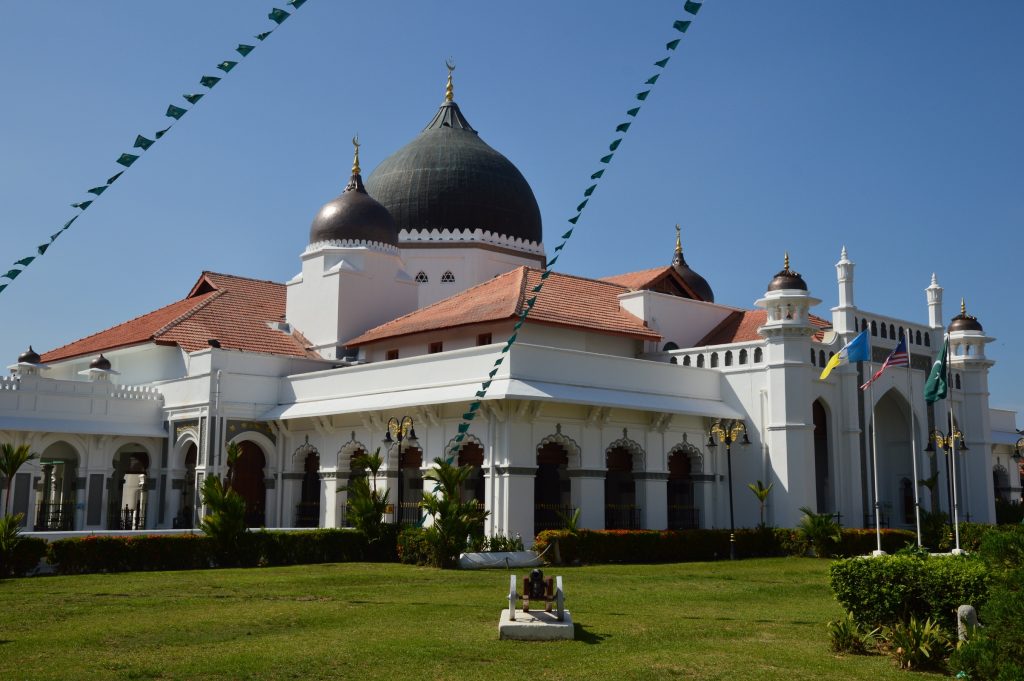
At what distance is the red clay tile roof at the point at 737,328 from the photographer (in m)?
30.4

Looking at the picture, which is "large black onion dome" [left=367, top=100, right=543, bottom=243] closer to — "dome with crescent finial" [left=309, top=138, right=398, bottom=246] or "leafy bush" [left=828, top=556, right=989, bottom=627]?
"dome with crescent finial" [left=309, top=138, right=398, bottom=246]

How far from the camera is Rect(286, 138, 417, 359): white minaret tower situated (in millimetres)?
31734

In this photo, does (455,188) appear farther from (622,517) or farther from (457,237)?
(622,517)

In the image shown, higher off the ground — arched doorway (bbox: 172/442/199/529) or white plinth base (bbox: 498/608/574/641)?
arched doorway (bbox: 172/442/199/529)

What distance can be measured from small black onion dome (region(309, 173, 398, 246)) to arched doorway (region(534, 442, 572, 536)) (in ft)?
31.5

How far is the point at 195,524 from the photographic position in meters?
28.3

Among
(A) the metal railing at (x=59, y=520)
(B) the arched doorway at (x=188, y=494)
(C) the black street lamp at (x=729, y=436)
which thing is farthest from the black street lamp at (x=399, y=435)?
(A) the metal railing at (x=59, y=520)

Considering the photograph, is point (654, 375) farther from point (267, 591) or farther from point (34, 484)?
point (34, 484)

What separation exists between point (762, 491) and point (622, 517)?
11.6ft

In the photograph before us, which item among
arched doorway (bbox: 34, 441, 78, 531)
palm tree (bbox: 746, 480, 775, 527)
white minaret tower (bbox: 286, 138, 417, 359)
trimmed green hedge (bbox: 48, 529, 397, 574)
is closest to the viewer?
trimmed green hedge (bbox: 48, 529, 397, 574)

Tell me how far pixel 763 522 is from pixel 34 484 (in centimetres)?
1961

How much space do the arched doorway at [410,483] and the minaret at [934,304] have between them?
53.1ft

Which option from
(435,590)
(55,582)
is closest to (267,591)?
(435,590)

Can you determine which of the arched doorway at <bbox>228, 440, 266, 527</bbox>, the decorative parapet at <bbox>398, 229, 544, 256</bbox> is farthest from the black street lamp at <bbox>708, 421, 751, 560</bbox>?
the arched doorway at <bbox>228, 440, 266, 527</bbox>
